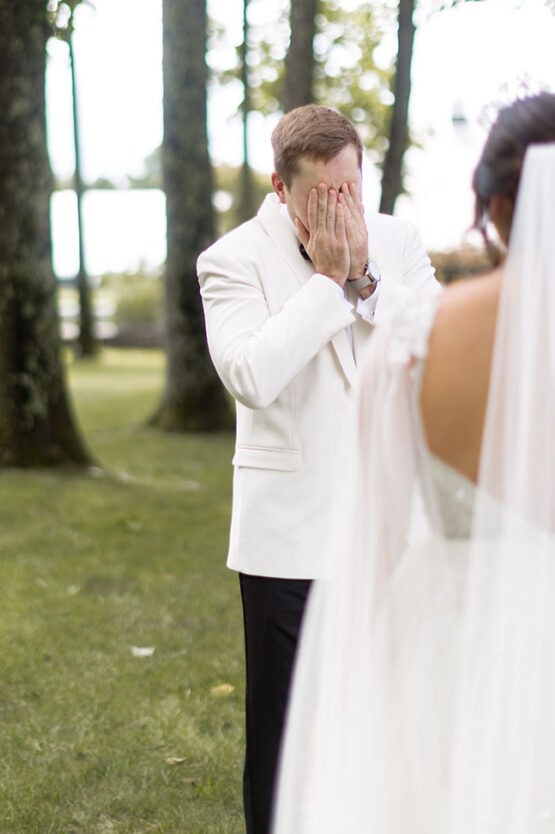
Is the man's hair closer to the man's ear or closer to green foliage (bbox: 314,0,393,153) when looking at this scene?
the man's ear

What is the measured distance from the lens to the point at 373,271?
303 cm

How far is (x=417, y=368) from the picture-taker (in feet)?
6.63

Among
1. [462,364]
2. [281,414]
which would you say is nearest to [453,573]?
[462,364]

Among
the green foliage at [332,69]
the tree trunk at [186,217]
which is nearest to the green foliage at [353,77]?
the green foliage at [332,69]

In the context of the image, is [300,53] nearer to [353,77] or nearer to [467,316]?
[467,316]

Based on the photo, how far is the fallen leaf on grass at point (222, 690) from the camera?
5043 millimetres

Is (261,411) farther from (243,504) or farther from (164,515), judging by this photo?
(164,515)

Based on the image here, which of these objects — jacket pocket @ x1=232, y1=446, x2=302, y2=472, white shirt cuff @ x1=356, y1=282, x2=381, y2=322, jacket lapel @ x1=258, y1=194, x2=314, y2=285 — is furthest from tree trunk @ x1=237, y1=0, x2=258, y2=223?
jacket pocket @ x1=232, y1=446, x2=302, y2=472

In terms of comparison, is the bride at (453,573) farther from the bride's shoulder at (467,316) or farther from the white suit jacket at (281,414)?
the white suit jacket at (281,414)

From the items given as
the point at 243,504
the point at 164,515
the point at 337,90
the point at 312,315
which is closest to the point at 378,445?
the point at 312,315

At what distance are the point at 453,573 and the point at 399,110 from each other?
6.89 meters

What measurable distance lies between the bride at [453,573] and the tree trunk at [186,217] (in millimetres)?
10579

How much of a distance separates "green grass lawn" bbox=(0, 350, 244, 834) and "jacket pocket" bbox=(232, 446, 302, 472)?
5.40ft

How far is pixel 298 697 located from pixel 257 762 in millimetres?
1011
